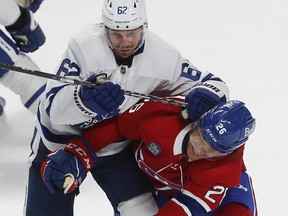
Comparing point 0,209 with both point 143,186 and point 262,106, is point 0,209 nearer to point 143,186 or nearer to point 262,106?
point 143,186

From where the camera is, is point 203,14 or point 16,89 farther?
point 203,14

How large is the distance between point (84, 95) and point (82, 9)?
2.27m

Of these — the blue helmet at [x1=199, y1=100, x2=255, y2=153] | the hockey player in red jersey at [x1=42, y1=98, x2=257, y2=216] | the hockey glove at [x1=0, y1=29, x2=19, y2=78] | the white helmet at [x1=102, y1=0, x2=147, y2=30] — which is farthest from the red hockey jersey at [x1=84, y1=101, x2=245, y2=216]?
the hockey glove at [x1=0, y1=29, x2=19, y2=78]

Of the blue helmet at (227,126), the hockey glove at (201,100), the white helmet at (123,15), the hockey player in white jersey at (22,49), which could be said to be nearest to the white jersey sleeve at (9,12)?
the hockey player in white jersey at (22,49)

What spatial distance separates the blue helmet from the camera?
6.37ft

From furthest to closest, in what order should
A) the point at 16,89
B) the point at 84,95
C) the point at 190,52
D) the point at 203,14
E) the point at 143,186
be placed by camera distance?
1. the point at 203,14
2. the point at 190,52
3. the point at 16,89
4. the point at 143,186
5. the point at 84,95

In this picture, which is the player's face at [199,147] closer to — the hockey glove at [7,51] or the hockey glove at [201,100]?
the hockey glove at [201,100]

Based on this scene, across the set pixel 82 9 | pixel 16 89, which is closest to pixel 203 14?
pixel 82 9

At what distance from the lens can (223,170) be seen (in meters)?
2.05

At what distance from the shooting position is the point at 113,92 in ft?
6.59

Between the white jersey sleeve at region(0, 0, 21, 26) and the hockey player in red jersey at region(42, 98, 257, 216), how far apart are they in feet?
2.96

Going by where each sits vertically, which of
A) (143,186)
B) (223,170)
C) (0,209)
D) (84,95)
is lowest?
(0,209)

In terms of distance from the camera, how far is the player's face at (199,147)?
2002 mm

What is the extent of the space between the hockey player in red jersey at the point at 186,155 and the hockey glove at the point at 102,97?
151 millimetres
